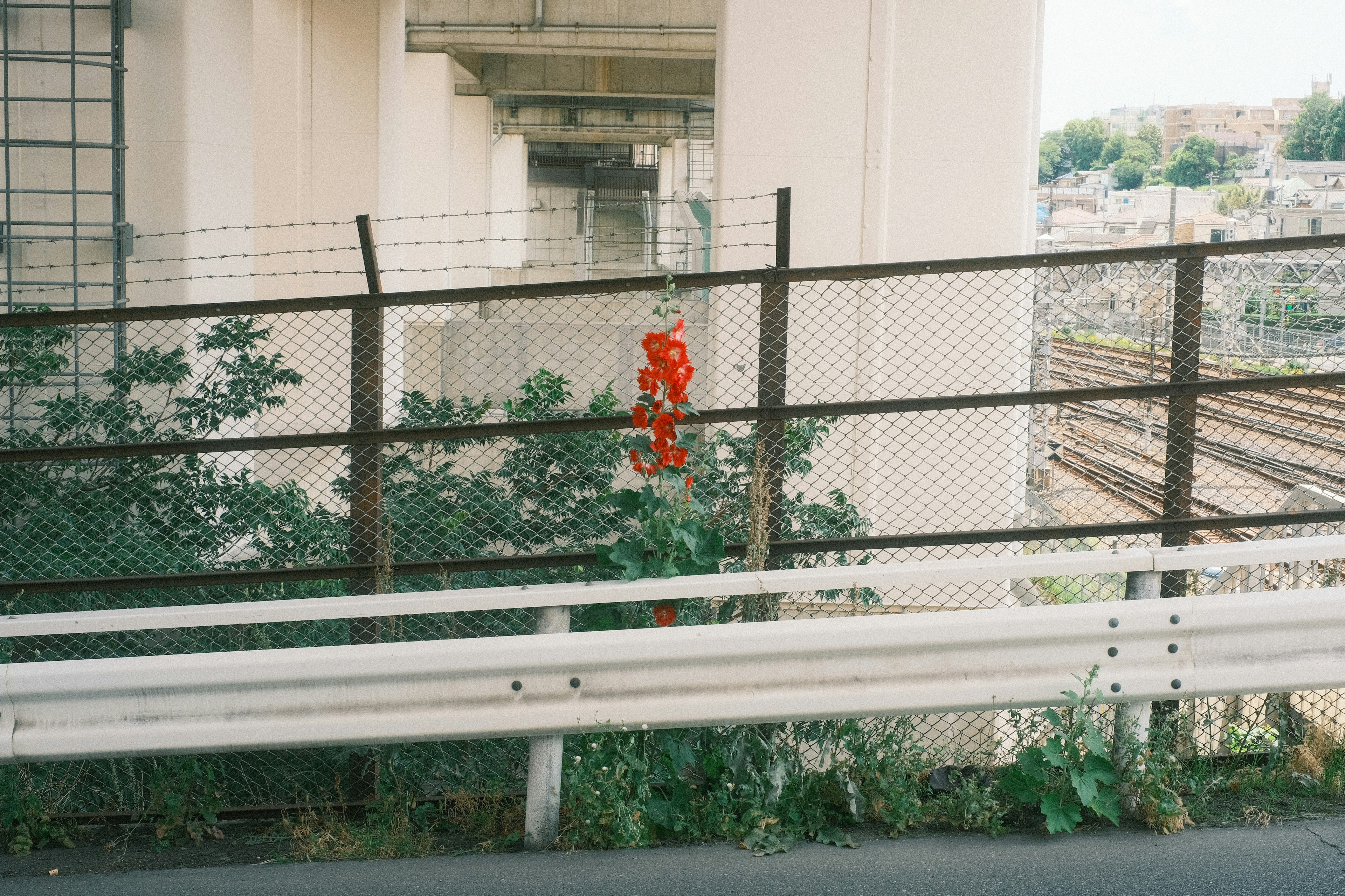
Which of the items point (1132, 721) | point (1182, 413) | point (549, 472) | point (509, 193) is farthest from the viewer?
point (509, 193)

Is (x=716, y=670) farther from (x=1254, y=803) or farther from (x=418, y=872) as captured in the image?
(x=1254, y=803)

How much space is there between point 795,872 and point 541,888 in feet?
2.34

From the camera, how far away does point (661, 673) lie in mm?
3629

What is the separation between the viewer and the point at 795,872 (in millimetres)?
3463

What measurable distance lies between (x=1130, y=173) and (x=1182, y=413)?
157 m

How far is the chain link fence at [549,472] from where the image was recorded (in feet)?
15.6

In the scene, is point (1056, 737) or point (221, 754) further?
point (221, 754)

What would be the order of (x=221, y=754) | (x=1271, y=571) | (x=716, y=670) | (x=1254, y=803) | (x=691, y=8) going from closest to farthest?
(x=716, y=670) → (x=1254, y=803) → (x=221, y=754) → (x=1271, y=571) → (x=691, y=8)

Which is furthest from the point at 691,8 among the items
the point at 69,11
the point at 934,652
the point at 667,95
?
the point at 934,652

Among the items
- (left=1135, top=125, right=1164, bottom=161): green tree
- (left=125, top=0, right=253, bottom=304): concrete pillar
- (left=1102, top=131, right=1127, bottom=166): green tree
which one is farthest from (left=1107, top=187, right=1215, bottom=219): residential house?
(left=125, top=0, right=253, bottom=304): concrete pillar

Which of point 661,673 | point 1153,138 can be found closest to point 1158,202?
A: point 1153,138

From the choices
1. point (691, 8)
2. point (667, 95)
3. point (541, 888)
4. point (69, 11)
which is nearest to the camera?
point (541, 888)

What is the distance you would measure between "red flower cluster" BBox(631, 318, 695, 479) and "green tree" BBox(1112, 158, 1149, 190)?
479 feet

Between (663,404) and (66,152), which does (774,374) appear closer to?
(663,404)
